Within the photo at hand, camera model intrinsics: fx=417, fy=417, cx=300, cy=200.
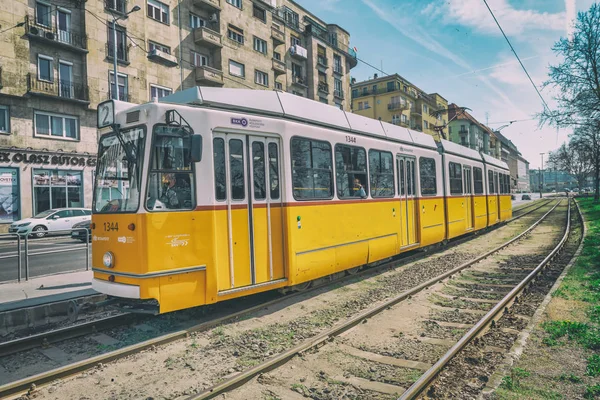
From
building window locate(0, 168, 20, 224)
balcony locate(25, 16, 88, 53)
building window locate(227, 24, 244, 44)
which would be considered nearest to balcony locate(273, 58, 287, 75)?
building window locate(227, 24, 244, 44)

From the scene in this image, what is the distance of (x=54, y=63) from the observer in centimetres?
2519

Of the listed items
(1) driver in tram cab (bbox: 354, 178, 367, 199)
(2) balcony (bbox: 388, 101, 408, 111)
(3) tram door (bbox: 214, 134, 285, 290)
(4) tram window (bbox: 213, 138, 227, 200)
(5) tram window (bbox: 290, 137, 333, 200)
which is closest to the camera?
(4) tram window (bbox: 213, 138, 227, 200)

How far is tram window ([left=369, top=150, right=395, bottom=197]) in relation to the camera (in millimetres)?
9578

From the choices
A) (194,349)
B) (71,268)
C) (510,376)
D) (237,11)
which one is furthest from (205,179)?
(237,11)

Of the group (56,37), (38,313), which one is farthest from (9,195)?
(38,313)

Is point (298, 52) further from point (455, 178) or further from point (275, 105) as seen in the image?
point (275, 105)

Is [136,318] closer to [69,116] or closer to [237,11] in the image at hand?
[69,116]

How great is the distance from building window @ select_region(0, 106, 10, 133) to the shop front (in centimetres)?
124

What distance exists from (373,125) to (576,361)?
654cm

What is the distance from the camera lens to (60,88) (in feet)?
83.1

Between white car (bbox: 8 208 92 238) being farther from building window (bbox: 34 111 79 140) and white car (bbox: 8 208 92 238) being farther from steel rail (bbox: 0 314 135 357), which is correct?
steel rail (bbox: 0 314 135 357)

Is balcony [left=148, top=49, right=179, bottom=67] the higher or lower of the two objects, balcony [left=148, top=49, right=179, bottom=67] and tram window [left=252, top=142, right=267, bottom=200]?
the higher

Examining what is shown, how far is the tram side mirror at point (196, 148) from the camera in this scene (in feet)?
18.8

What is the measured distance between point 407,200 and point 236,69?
28.1 meters
